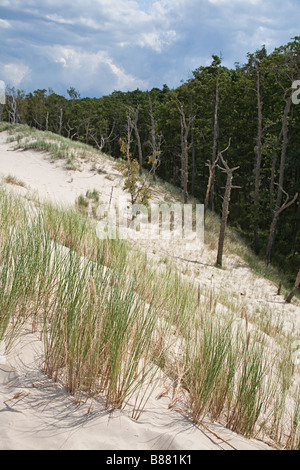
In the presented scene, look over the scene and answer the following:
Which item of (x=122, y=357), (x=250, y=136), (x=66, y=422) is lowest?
(x=66, y=422)

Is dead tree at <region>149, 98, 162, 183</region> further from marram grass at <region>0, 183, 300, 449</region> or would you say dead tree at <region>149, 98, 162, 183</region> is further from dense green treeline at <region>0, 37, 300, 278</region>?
marram grass at <region>0, 183, 300, 449</region>

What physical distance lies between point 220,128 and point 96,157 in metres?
10.7

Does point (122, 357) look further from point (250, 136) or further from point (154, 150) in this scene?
point (250, 136)

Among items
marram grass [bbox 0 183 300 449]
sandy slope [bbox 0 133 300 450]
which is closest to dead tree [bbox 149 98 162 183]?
marram grass [bbox 0 183 300 449]

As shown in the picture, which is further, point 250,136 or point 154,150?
point 250,136

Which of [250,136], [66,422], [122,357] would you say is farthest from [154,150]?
[66,422]

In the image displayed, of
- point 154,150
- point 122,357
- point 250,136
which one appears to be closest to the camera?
point 122,357

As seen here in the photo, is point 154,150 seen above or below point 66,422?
above

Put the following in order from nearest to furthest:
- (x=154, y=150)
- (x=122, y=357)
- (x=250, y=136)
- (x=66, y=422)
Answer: (x=66, y=422), (x=122, y=357), (x=154, y=150), (x=250, y=136)

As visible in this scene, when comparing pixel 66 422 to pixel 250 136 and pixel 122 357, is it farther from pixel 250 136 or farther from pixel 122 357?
pixel 250 136

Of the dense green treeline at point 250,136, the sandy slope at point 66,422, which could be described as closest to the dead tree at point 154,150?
the dense green treeline at point 250,136

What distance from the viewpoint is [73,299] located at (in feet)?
7.36

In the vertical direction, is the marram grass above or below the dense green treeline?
below

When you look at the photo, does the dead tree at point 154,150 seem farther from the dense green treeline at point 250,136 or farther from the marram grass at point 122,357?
the marram grass at point 122,357
